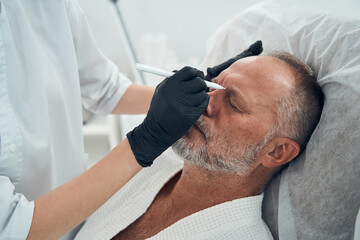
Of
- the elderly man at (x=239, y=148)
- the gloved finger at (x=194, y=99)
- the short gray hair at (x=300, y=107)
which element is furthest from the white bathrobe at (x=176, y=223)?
the gloved finger at (x=194, y=99)

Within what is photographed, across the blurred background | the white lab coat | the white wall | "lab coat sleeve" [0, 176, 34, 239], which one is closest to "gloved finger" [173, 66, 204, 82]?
the white lab coat

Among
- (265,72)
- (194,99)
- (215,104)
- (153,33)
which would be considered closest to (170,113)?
(194,99)

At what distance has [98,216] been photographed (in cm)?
114

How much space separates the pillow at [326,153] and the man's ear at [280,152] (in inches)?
1.6

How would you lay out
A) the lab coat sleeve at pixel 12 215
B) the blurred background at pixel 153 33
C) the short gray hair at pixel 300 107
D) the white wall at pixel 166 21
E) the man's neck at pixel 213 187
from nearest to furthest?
1. the lab coat sleeve at pixel 12 215
2. the short gray hair at pixel 300 107
3. the man's neck at pixel 213 187
4. the blurred background at pixel 153 33
5. the white wall at pixel 166 21

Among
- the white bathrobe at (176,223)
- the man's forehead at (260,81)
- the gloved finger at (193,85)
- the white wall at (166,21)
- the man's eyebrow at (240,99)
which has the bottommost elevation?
the white bathrobe at (176,223)

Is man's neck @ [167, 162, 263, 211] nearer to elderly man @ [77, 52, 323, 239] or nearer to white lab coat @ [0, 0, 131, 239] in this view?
elderly man @ [77, 52, 323, 239]

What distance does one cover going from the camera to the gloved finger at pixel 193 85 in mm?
804

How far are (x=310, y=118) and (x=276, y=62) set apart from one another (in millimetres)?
211

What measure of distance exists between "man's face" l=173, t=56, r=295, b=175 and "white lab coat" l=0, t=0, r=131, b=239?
0.43 m

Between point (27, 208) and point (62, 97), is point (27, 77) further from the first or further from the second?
point (27, 208)

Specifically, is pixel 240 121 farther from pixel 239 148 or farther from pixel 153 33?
pixel 153 33

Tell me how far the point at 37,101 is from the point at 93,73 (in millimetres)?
336

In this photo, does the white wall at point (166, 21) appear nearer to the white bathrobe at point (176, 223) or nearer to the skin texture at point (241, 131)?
the skin texture at point (241, 131)
